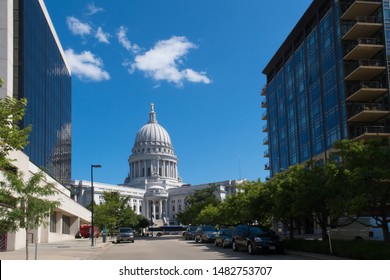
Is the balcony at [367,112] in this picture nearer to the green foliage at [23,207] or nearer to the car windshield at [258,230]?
the car windshield at [258,230]

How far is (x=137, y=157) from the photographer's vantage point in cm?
18688

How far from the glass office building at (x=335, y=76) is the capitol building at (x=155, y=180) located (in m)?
101

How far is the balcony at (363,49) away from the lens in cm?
5022

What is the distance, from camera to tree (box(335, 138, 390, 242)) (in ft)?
68.4

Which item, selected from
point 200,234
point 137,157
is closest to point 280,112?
point 200,234

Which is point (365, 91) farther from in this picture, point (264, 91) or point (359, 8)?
point (264, 91)

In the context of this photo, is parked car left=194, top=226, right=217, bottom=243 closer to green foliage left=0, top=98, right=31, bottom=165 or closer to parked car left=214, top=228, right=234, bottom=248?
parked car left=214, top=228, right=234, bottom=248

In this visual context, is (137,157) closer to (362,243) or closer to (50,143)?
(50,143)

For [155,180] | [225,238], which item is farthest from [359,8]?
[155,180]

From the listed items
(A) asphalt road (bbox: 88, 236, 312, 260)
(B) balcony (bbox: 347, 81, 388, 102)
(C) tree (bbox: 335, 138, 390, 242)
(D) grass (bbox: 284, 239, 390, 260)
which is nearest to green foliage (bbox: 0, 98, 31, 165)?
(A) asphalt road (bbox: 88, 236, 312, 260)

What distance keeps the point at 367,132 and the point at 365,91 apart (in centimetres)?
416

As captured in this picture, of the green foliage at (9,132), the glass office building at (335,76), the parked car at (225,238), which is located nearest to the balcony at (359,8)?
the glass office building at (335,76)

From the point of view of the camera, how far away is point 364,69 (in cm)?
5012

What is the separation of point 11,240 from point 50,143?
108 feet
